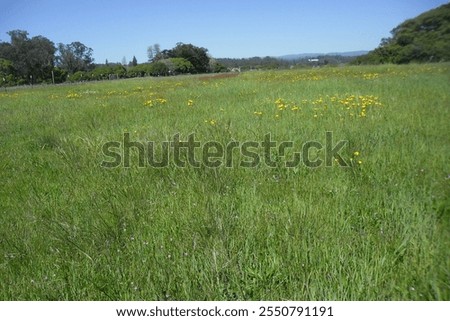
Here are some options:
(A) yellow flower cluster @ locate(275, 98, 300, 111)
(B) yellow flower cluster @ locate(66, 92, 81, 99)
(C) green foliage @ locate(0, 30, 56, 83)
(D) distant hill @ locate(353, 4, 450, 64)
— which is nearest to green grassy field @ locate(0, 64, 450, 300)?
(A) yellow flower cluster @ locate(275, 98, 300, 111)

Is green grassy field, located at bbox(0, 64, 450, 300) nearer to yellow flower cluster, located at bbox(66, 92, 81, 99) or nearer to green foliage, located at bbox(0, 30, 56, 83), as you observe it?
green foliage, located at bbox(0, 30, 56, 83)

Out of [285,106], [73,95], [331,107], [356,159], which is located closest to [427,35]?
[331,107]

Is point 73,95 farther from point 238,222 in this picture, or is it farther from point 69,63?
point 238,222

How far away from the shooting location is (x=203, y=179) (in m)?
3.01

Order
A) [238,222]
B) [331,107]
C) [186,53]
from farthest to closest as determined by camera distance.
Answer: [186,53], [331,107], [238,222]

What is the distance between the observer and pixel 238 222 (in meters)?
2.25

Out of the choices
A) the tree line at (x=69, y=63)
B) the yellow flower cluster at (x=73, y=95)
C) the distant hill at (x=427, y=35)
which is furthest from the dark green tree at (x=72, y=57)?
the distant hill at (x=427, y=35)

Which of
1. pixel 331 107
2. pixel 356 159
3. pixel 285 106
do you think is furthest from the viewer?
pixel 285 106

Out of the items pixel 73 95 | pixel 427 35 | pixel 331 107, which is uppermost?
pixel 427 35

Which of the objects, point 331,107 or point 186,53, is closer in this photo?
point 331,107

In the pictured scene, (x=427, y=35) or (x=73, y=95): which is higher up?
(x=427, y=35)

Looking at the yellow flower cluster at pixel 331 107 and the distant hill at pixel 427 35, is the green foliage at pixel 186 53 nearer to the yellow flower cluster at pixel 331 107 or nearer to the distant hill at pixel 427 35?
the yellow flower cluster at pixel 331 107

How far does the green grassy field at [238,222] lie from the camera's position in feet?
5.70

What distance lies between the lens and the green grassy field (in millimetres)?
1738
